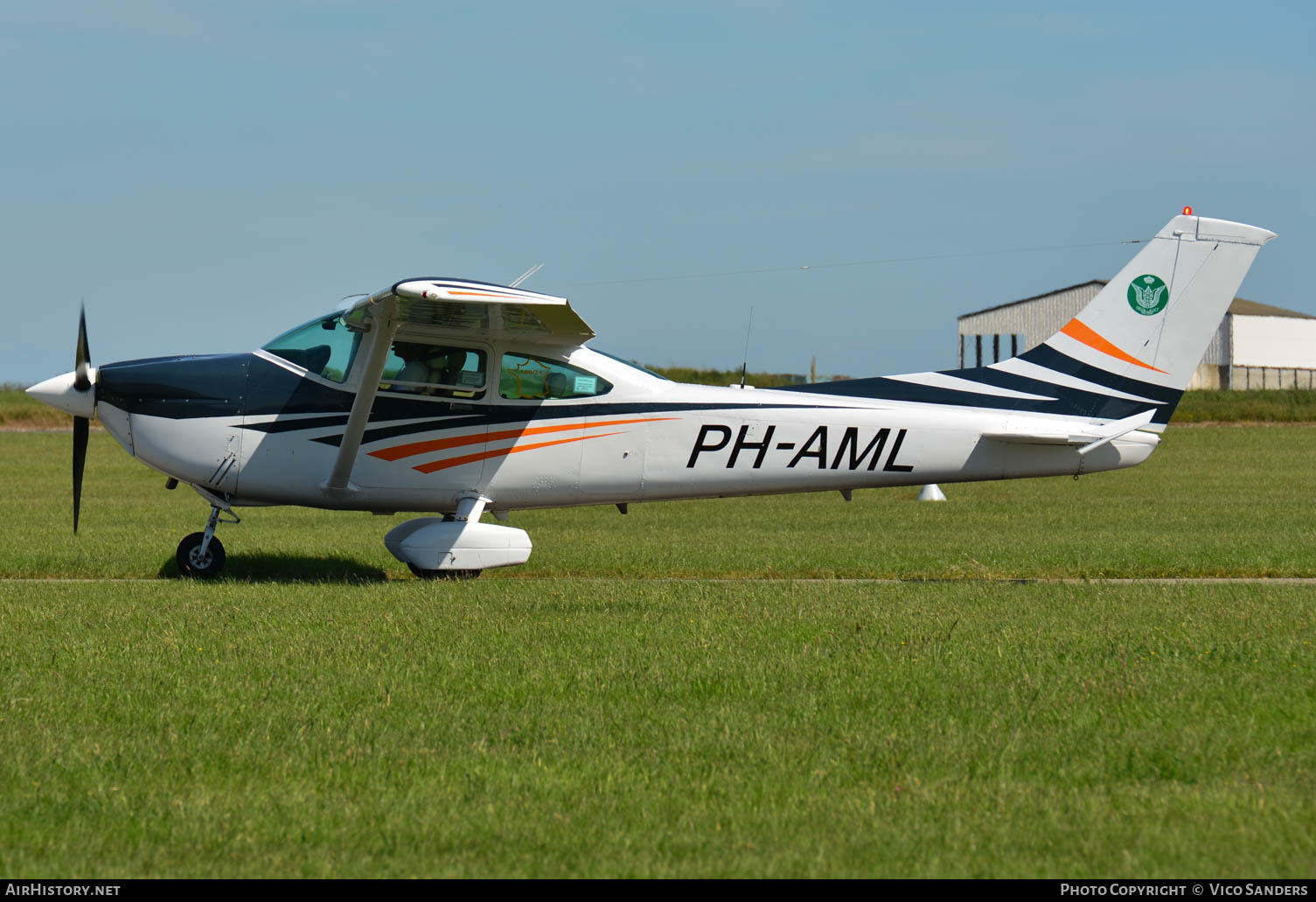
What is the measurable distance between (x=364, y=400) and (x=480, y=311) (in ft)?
4.25

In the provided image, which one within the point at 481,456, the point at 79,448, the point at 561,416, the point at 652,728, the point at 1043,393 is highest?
the point at 1043,393

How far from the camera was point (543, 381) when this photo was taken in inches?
432

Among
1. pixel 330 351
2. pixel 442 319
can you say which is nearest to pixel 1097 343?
pixel 442 319

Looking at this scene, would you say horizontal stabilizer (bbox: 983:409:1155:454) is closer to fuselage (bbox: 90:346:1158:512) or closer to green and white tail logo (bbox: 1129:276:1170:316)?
fuselage (bbox: 90:346:1158:512)

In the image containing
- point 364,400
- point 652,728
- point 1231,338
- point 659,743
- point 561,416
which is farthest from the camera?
point 1231,338

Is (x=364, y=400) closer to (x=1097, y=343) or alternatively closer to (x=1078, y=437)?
(x=1078, y=437)

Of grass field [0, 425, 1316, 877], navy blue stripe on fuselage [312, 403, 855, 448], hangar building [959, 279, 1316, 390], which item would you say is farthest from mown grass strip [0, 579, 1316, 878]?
hangar building [959, 279, 1316, 390]

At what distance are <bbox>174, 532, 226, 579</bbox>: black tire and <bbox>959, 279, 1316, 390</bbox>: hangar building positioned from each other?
1872 inches

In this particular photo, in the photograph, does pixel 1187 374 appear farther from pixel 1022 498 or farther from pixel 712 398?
pixel 1022 498

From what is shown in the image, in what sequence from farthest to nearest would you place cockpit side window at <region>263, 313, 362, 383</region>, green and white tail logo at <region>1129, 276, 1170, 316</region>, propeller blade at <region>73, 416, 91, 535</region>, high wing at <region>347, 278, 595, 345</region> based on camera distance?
green and white tail logo at <region>1129, 276, 1170, 316</region>, propeller blade at <region>73, 416, 91, 535</region>, cockpit side window at <region>263, 313, 362, 383</region>, high wing at <region>347, 278, 595, 345</region>

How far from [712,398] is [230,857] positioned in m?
7.83

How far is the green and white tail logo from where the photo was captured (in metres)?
11.3

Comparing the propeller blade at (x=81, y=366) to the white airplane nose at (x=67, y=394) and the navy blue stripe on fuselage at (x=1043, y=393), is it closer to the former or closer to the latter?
the white airplane nose at (x=67, y=394)
